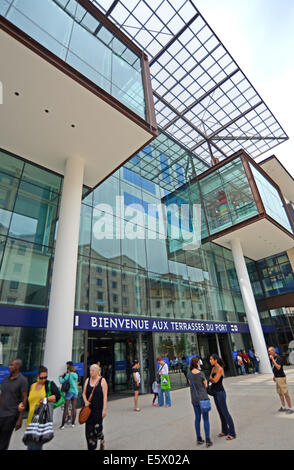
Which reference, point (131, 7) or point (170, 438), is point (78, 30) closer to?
point (131, 7)

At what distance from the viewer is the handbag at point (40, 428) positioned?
3.44 metres

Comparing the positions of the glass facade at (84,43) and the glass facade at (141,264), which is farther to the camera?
the glass facade at (141,264)

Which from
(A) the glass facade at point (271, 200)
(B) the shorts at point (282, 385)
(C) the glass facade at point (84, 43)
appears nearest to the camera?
(B) the shorts at point (282, 385)

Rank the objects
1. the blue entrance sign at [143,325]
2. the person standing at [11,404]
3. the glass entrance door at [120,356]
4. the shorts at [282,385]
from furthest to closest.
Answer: the glass entrance door at [120,356], the blue entrance sign at [143,325], the shorts at [282,385], the person standing at [11,404]

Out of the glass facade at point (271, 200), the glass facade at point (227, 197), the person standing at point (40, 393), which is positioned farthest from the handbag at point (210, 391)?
the glass facade at point (271, 200)

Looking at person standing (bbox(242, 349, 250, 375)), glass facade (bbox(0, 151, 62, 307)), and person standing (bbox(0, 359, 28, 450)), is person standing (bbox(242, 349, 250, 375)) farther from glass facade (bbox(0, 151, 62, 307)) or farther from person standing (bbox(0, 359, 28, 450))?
person standing (bbox(0, 359, 28, 450))

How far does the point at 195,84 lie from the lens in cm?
2273

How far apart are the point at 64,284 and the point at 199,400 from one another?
6085 mm

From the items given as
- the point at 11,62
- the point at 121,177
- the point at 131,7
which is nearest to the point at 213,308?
the point at 121,177

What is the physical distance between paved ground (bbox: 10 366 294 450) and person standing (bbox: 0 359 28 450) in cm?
173

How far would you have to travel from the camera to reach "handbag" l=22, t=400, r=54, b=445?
135 inches

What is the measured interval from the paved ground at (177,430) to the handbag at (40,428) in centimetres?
199

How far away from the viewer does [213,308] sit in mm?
19500

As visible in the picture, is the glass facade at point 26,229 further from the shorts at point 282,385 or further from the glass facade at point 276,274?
the glass facade at point 276,274
